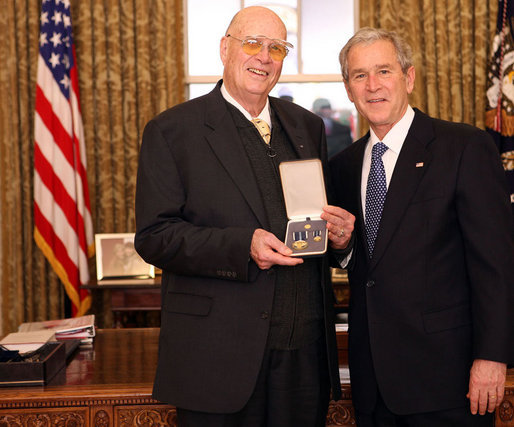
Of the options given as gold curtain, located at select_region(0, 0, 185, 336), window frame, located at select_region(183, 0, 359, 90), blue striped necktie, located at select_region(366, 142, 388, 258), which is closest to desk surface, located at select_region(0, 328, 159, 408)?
blue striped necktie, located at select_region(366, 142, 388, 258)

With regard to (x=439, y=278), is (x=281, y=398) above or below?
below

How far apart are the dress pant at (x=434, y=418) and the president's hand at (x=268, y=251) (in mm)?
637

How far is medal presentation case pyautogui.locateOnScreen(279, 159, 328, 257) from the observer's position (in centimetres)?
204

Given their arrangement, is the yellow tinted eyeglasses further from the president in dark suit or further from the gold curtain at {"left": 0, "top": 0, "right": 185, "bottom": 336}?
the gold curtain at {"left": 0, "top": 0, "right": 185, "bottom": 336}

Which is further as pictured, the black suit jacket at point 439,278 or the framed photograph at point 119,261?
the framed photograph at point 119,261

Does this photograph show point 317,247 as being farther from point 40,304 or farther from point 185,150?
point 40,304

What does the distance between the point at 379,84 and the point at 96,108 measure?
13.4ft

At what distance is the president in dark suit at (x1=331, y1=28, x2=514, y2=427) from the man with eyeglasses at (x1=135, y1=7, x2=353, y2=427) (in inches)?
5.6

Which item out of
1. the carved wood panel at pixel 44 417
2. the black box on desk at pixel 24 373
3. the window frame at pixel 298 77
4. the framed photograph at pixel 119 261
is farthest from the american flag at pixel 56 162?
the carved wood panel at pixel 44 417

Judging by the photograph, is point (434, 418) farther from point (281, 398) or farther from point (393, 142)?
point (393, 142)

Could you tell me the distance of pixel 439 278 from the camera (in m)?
2.13

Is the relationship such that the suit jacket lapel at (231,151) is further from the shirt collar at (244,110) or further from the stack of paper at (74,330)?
the stack of paper at (74,330)

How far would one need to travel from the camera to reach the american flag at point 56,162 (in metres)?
5.45

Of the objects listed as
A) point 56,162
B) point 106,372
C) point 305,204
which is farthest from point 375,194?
point 56,162
